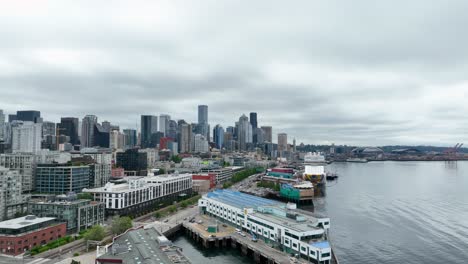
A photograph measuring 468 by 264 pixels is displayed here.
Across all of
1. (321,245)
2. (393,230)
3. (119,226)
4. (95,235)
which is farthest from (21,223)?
(393,230)

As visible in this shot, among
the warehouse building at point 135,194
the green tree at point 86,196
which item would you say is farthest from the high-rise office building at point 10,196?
the warehouse building at point 135,194

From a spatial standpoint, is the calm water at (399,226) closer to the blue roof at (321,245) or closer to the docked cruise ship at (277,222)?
the docked cruise ship at (277,222)

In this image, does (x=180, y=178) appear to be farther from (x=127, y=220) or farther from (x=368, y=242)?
(x=368, y=242)

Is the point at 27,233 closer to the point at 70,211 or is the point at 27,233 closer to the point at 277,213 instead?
the point at 70,211

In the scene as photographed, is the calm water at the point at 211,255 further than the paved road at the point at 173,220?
No

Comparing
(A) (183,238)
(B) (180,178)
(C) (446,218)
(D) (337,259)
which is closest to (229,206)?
(A) (183,238)

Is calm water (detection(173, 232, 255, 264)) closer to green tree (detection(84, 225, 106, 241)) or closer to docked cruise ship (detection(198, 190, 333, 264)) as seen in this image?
docked cruise ship (detection(198, 190, 333, 264))
